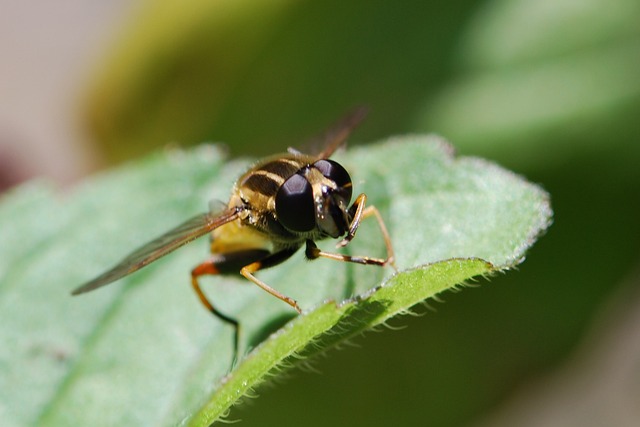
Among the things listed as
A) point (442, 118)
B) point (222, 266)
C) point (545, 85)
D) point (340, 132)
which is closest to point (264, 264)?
point (222, 266)

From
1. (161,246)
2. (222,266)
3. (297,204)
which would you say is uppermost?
(297,204)

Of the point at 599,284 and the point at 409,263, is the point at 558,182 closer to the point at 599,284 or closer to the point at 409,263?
the point at 599,284

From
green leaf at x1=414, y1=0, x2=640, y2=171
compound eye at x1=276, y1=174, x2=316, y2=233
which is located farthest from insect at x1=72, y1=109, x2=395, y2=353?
green leaf at x1=414, y1=0, x2=640, y2=171

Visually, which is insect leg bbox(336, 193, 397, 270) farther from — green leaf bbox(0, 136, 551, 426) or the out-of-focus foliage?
the out-of-focus foliage

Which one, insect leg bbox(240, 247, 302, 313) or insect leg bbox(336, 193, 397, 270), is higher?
insect leg bbox(336, 193, 397, 270)

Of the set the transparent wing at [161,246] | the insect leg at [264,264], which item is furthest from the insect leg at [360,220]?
the transparent wing at [161,246]

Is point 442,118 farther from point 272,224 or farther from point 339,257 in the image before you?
point 339,257

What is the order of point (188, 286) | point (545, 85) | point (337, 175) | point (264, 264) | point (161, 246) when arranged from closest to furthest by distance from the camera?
point (337, 175) → point (161, 246) → point (264, 264) → point (188, 286) → point (545, 85)
